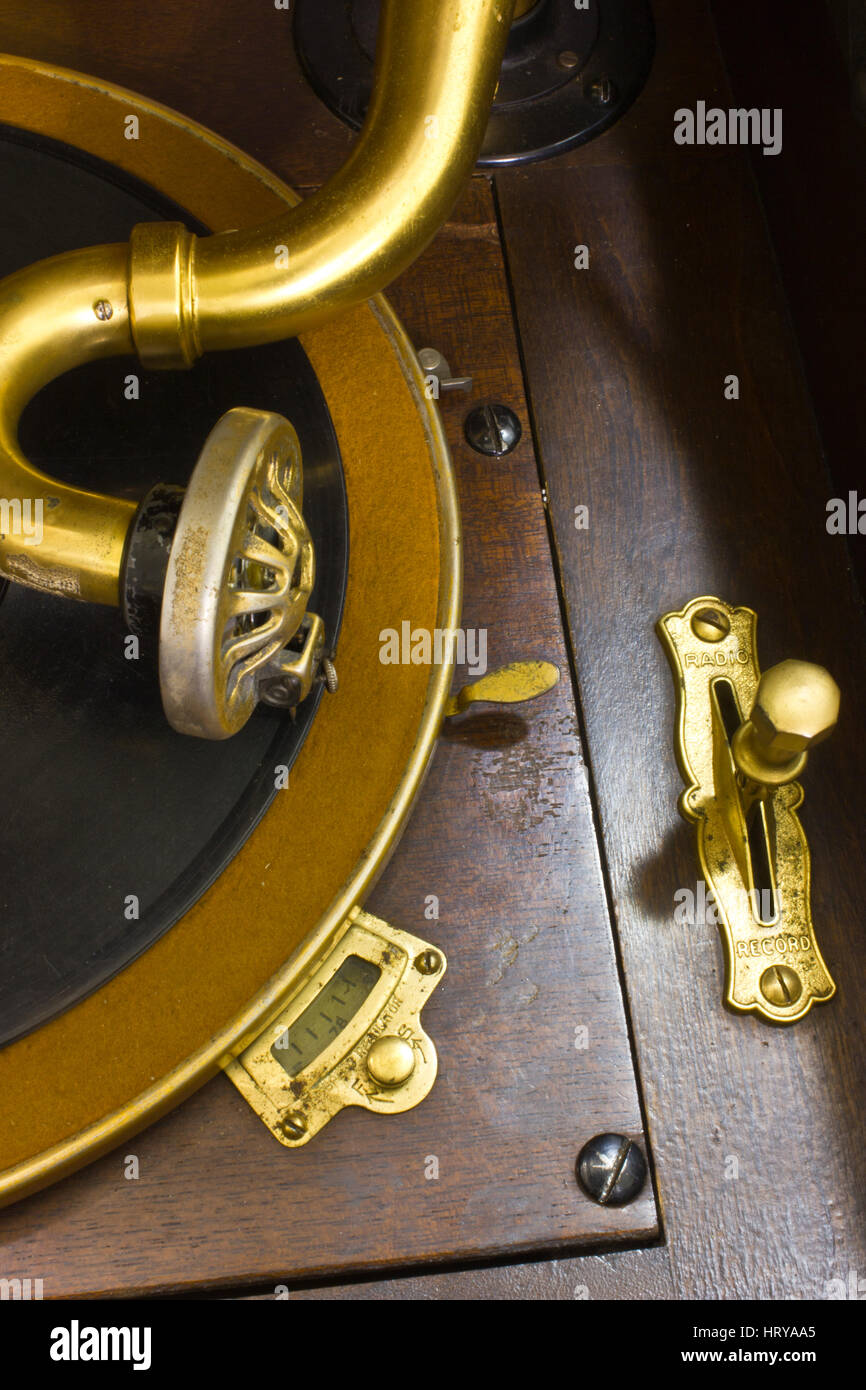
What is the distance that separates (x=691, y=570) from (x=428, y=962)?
0.35 m

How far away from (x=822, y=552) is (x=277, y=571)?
0.45m

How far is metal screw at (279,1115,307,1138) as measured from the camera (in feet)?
2.28

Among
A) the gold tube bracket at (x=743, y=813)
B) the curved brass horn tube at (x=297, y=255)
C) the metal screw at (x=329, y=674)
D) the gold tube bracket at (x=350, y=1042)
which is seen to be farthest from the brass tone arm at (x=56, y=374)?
the gold tube bracket at (x=743, y=813)

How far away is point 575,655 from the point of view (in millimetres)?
837

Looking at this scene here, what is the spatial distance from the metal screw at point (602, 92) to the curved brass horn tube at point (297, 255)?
30cm

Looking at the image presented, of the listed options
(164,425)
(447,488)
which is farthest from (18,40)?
(447,488)

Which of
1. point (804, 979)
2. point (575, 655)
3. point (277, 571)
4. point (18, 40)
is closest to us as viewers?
point (277, 571)

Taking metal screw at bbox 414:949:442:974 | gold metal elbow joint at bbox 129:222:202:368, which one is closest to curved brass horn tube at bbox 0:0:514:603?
gold metal elbow joint at bbox 129:222:202:368

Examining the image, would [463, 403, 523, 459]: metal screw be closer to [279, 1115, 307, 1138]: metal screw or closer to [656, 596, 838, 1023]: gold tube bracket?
[656, 596, 838, 1023]: gold tube bracket

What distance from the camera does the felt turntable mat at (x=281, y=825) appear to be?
26.5 inches

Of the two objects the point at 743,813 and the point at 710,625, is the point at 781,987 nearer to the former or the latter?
the point at 743,813

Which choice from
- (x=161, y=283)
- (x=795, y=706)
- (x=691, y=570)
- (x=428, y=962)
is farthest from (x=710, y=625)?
(x=161, y=283)

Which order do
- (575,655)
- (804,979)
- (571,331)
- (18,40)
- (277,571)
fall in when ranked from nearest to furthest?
(277,571) → (804,979) → (575,655) → (571,331) → (18,40)

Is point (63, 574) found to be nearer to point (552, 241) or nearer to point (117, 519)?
point (117, 519)
